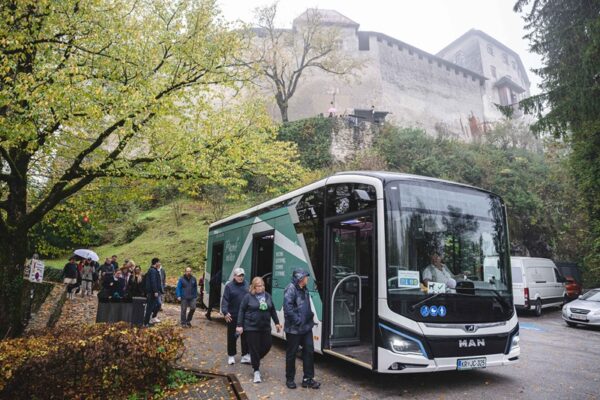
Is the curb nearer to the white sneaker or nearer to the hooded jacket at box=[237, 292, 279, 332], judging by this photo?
the hooded jacket at box=[237, 292, 279, 332]

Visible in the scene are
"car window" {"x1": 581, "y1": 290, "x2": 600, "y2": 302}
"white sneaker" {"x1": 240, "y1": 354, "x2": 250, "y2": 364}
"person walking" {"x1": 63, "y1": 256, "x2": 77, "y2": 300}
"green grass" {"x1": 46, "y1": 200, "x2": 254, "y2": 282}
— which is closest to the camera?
"white sneaker" {"x1": 240, "y1": 354, "x2": 250, "y2": 364}

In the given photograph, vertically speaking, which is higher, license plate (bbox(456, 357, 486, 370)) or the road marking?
license plate (bbox(456, 357, 486, 370))

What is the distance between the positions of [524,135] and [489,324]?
3593 centimetres

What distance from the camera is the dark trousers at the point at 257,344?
19.2 ft

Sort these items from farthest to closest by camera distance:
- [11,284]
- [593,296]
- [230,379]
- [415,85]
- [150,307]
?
[415,85]
[593,296]
[150,307]
[11,284]
[230,379]

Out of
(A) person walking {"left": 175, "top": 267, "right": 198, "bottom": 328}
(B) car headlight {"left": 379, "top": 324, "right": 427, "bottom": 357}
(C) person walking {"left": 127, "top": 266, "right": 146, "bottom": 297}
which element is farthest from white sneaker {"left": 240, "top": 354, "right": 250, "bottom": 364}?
(C) person walking {"left": 127, "top": 266, "right": 146, "bottom": 297}

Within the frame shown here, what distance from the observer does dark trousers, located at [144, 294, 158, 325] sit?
10.2 meters

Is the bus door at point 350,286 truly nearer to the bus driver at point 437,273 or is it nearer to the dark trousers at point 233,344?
the bus driver at point 437,273

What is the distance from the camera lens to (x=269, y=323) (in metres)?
6.14

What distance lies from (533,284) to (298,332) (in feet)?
41.9

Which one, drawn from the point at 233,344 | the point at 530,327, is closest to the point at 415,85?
the point at 530,327

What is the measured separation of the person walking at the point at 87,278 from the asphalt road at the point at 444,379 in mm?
10463

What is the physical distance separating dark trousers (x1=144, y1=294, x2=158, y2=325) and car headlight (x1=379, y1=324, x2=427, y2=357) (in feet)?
24.1

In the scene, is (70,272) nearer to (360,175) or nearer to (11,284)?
(11,284)
